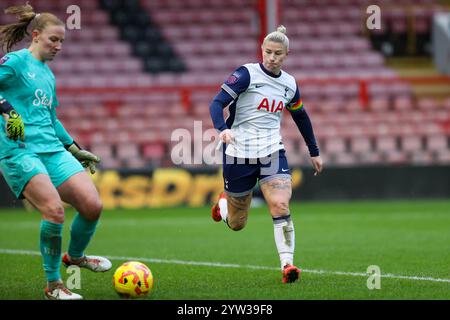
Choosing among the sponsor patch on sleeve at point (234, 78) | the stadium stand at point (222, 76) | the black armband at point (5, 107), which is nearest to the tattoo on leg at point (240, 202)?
the sponsor patch on sleeve at point (234, 78)

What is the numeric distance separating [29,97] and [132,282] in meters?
1.53

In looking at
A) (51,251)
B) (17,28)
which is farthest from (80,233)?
(17,28)

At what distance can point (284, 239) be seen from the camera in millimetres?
7480

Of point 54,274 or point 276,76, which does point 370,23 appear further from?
point 54,274

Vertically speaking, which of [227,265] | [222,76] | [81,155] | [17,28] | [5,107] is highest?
[17,28]

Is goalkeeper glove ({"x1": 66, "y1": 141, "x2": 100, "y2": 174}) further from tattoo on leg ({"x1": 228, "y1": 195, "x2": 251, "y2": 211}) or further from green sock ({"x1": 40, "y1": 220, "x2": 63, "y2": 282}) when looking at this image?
tattoo on leg ({"x1": 228, "y1": 195, "x2": 251, "y2": 211})

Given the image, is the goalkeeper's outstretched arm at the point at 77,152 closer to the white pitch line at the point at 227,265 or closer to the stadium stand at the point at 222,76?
the white pitch line at the point at 227,265

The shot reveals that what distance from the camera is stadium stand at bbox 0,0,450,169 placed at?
1941 cm

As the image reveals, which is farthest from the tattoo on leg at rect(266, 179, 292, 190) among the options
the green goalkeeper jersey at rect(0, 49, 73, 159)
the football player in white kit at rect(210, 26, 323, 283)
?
the green goalkeeper jersey at rect(0, 49, 73, 159)

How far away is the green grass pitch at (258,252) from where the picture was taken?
695cm

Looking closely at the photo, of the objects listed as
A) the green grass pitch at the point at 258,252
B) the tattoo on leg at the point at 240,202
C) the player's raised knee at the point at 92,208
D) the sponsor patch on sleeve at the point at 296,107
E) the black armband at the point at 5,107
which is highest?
the black armband at the point at 5,107

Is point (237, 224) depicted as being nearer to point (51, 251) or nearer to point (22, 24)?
point (51, 251)

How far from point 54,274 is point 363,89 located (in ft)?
47.8

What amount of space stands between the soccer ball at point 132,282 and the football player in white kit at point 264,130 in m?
1.28
